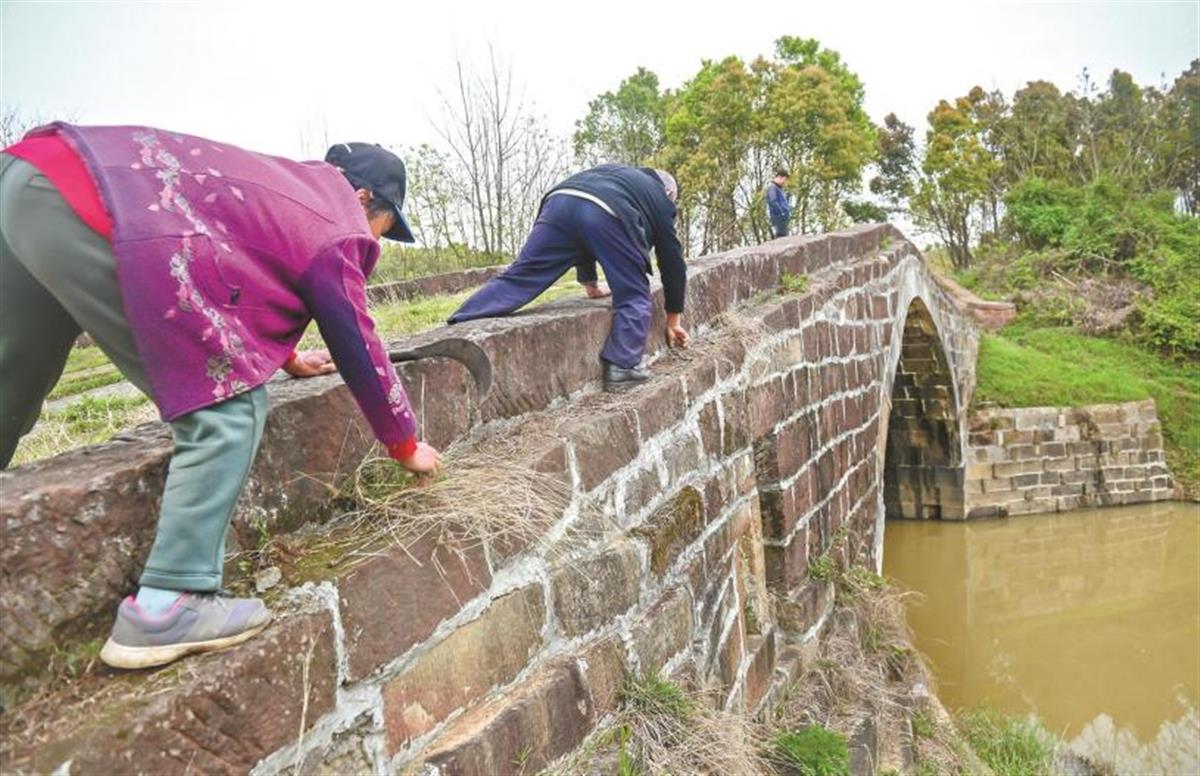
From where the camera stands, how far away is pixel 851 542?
5.23 metres

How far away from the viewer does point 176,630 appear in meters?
1.19

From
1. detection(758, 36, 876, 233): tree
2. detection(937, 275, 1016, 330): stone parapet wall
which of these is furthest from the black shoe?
detection(937, 275, 1016, 330): stone parapet wall

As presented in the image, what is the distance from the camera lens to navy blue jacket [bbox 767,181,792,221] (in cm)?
1065

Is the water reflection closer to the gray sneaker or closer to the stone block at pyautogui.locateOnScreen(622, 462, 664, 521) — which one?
the stone block at pyautogui.locateOnScreen(622, 462, 664, 521)

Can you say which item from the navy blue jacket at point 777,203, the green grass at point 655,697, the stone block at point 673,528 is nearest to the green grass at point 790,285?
the stone block at point 673,528

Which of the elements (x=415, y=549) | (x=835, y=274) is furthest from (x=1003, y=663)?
(x=415, y=549)

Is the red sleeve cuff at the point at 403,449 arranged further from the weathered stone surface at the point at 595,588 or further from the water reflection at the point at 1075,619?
the water reflection at the point at 1075,619

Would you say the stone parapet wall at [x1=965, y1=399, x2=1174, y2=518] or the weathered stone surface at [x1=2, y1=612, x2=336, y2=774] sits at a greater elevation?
the weathered stone surface at [x1=2, y1=612, x2=336, y2=774]

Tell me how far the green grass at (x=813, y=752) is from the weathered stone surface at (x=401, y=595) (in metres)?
1.84

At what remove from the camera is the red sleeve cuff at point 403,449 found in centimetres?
157

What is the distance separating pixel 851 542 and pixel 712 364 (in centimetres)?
264

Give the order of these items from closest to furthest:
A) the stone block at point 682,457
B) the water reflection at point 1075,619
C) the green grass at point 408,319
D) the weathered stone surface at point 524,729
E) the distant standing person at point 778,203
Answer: the weathered stone surface at point 524,729 < the stone block at point 682,457 < the green grass at point 408,319 < the water reflection at point 1075,619 < the distant standing person at point 778,203

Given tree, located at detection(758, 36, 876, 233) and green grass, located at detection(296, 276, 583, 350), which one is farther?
tree, located at detection(758, 36, 876, 233)

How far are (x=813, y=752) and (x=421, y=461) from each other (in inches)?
85.5
